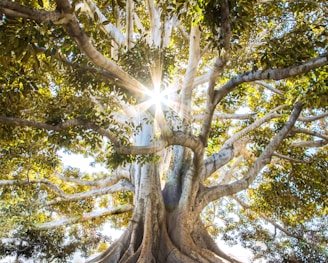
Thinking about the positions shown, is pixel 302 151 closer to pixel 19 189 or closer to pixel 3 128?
pixel 3 128

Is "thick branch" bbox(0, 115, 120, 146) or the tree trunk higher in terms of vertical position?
"thick branch" bbox(0, 115, 120, 146)

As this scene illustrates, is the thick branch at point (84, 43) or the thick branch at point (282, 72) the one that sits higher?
the thick branch at point (282, 72)

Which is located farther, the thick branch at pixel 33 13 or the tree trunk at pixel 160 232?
the tree trunk at pixel 160 232

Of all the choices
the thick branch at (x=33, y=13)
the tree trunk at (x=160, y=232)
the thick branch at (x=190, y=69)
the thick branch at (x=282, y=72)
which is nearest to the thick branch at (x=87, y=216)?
the tree trunk at (x=160, y=232)

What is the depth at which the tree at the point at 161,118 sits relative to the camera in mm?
3037

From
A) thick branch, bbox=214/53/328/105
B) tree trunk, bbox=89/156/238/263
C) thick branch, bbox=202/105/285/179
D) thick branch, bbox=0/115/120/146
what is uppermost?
thick branch, bbox=202/105/285/179

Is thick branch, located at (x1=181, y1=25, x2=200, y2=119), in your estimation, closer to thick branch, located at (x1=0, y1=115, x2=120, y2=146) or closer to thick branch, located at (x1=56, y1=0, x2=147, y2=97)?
thick branch, located at (x1=0, y1=115, x2=120, y2=146)

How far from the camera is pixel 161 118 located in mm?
3549

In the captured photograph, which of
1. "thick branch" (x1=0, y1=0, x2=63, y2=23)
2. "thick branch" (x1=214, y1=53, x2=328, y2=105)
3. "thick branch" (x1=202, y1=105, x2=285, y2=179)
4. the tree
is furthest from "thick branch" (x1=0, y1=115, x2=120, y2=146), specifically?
"thick branch" (x1=202, y1=105, x2=285, y2=179)

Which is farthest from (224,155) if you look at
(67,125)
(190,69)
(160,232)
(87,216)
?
(87,216)

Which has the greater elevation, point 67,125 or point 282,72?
point 282,72

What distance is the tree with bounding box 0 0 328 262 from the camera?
3037 mm

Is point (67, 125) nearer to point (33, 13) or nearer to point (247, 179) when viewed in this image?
point (33, 13)

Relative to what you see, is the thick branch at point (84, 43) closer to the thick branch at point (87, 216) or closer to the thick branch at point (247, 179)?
the thick branch at point (247, 179)
